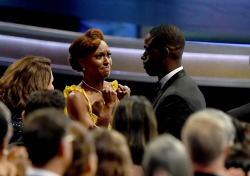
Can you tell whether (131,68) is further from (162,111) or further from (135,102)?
(135,102)

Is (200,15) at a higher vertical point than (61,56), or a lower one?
higher

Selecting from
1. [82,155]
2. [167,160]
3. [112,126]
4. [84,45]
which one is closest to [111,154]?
[82,155]

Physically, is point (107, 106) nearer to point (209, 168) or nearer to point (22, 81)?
point (22, 81)

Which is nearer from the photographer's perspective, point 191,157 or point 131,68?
point 191,157

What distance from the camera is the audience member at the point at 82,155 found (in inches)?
66.1

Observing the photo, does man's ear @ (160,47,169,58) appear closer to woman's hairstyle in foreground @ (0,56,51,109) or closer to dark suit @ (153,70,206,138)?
dark suit @ (153,70,206,138)

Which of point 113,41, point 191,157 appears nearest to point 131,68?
point 113,41

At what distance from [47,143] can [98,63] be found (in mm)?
2010

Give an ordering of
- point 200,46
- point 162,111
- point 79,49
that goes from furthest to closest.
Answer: point 200,46 → point 79,49 → point 162,111

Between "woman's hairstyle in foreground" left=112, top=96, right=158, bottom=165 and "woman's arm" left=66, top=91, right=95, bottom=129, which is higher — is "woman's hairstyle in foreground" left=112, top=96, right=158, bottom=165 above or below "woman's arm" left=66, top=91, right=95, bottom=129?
above

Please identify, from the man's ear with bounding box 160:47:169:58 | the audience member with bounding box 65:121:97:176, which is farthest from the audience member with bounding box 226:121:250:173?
the man's ear with bounding box 160:47:169:58

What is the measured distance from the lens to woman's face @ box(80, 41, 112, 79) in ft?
11.8

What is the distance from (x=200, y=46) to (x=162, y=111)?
210 centimetres

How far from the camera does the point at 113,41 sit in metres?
4.95
